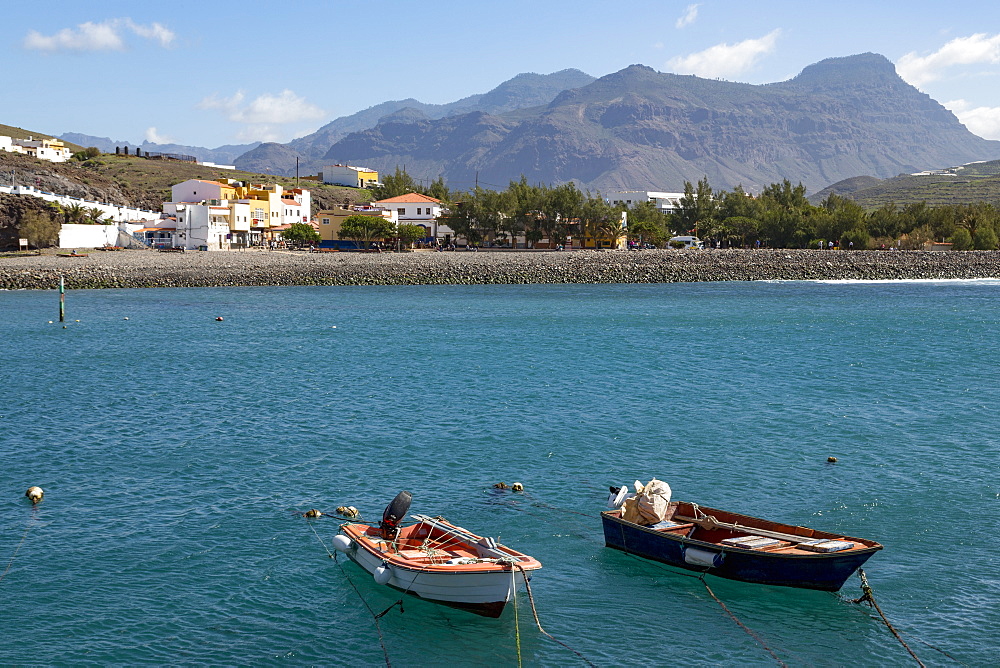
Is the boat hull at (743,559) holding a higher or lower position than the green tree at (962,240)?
lower

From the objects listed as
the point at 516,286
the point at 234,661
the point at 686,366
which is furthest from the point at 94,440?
the point at 516,286

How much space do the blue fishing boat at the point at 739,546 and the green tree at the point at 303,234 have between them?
107439 mm

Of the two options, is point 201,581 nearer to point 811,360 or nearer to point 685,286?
point 811,360

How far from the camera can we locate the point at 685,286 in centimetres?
9281

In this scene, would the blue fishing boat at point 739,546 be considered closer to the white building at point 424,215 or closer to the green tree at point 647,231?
the white building at point 424,215

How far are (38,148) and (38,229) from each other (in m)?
77.7

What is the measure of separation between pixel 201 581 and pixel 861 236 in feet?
420

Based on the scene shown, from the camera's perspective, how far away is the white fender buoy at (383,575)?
15586mm

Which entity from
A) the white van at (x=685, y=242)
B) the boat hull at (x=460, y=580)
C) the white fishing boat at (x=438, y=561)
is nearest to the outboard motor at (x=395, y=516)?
the white fishing boat at (x=438, y=561)

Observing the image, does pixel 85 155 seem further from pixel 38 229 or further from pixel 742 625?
pixel 742 625

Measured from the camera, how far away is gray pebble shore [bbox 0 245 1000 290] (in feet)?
285

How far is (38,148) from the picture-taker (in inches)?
6624

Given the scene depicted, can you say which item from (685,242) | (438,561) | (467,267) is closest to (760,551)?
(438,561)

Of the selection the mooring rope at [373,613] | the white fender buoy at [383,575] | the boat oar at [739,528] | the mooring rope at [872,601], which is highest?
the boat oar at [739,528]
